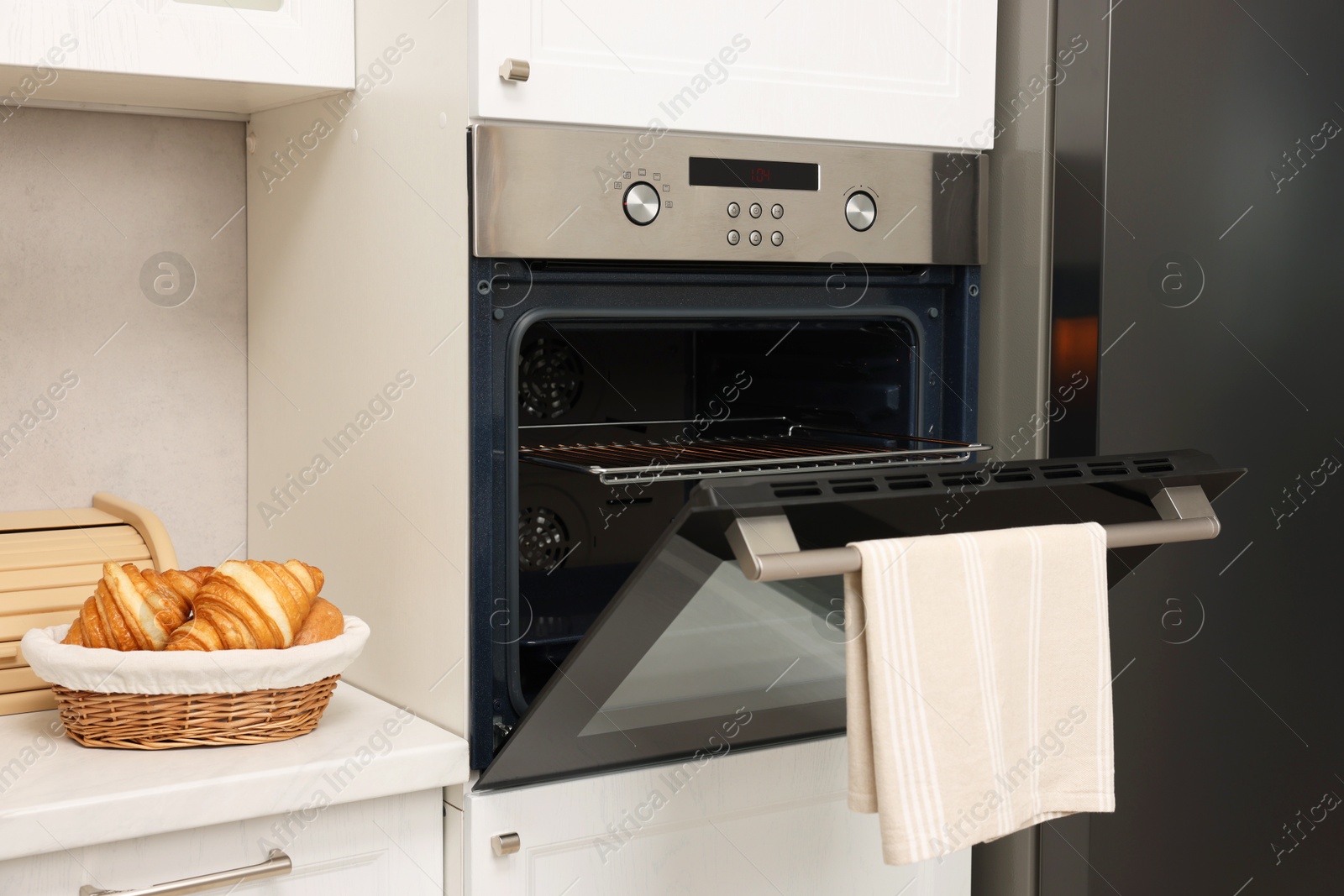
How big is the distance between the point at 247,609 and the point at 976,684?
0.64m

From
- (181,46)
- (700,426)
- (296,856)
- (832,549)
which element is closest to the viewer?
(832,549)

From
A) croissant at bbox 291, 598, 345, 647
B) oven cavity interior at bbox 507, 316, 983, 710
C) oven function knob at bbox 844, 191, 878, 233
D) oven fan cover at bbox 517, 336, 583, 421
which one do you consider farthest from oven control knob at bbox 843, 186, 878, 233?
croissant at bbox 291, 598, 345, 647

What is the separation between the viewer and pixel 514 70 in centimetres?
107

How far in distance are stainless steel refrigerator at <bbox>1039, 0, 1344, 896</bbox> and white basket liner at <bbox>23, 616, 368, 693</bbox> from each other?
2.61 ft

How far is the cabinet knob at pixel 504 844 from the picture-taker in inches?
45.6

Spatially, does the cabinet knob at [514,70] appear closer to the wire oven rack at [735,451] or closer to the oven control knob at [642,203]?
the oven control knob at [642,203]

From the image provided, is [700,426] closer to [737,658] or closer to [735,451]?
[735,451]

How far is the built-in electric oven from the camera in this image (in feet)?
3.43

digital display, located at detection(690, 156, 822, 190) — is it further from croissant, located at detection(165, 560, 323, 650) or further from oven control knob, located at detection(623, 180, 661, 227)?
croissant, located at detection(165, 560, 323, 650)

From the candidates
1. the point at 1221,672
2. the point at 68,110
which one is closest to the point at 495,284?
the point at 68,110

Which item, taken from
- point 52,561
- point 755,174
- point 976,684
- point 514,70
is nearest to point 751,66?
point 755,174

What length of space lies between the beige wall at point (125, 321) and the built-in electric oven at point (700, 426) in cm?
48

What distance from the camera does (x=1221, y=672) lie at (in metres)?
1.35

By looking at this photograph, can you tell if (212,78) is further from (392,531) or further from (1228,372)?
(1228,372)
